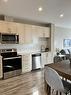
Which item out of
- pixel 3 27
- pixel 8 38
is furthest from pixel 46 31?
pixel 3 27

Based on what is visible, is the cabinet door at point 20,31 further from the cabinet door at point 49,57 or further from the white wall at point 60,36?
the white wall at point 60,36

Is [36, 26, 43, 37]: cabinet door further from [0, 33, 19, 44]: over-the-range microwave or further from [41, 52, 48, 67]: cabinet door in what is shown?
[0, 33, 19, 44]: over-the-range microwave

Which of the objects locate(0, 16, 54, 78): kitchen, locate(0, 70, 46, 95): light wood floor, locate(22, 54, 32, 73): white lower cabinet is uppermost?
locate(0, 16, 54, 78): kitchen

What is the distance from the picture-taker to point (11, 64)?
16.7ft

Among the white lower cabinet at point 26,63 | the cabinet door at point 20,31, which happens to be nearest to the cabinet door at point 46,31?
the cabinet door at point 20,31

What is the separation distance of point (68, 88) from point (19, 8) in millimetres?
3328

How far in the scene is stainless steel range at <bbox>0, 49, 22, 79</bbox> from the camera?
4.84m

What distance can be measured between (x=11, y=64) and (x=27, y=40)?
1466 mm

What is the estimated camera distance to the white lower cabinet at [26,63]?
5562 mm

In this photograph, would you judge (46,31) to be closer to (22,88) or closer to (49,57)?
(49,57)

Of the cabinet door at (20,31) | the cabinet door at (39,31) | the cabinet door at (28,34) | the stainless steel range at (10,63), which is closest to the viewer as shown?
the stainless steel range at (10,63)

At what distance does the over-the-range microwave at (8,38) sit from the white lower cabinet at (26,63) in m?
0.84

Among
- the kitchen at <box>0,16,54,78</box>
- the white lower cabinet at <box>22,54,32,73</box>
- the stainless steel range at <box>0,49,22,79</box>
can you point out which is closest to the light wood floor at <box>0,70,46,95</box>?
the stainless steel range at <box>0,49,22,79</box>

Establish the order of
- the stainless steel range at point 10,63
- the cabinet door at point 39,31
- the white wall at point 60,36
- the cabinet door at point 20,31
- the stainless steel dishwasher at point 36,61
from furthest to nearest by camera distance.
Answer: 1. the white wall at point 60,36
2. the cabinet door at point 39,31
3. the stainless steel dishwasher at point 36,61
4. the cabinet door at point 20,31
5. the stainless steel range at point 10,63
